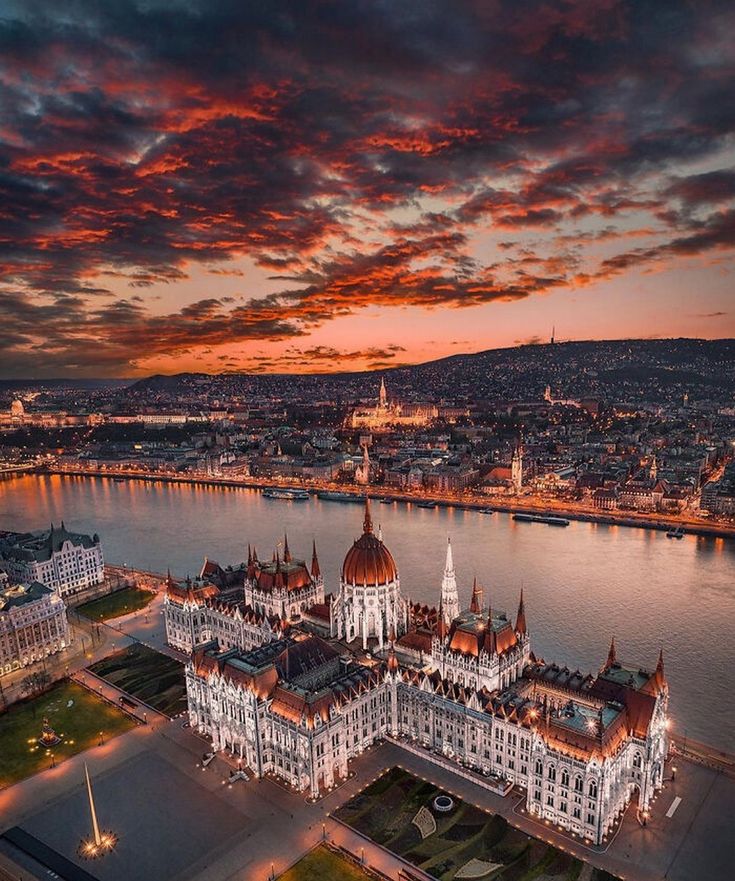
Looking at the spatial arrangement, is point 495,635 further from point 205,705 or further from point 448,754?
point 205,705

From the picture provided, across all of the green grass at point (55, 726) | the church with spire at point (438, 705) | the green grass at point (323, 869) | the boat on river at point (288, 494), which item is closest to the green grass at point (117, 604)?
the green grass at point (55, 726)

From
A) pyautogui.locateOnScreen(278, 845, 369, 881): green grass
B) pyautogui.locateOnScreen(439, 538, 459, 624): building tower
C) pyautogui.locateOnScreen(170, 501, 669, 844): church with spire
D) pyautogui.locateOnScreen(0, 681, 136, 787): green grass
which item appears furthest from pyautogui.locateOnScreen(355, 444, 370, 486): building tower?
pyautogui.locateOnScreen(278, 845, 369, 881): green grass

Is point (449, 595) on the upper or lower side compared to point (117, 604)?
upper

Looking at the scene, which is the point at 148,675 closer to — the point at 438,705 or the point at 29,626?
the point at 29,626

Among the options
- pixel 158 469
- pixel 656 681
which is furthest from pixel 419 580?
pixel 158 469

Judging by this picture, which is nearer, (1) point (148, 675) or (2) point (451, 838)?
(2) point (451, 838)

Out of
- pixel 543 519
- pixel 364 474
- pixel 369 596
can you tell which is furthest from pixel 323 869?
pixel 364 474
